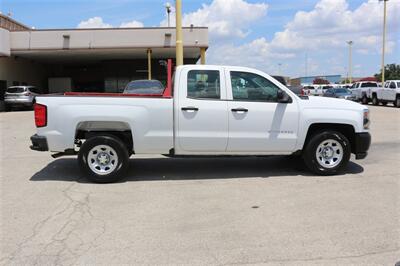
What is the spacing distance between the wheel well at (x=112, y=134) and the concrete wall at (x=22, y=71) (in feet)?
89.3

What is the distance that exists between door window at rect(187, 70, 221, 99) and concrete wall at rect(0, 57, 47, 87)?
92.2 feet

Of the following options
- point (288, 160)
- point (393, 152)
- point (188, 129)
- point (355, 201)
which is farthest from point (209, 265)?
point (393, 152)

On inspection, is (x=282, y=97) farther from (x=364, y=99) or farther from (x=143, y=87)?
(x=364, y=99)

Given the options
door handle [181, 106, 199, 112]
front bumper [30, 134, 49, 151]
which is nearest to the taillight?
front bumper [30, 134, 49, 151]

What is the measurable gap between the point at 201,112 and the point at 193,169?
1522 millimetres

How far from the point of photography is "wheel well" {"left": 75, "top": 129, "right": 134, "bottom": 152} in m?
7.62

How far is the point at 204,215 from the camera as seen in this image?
5.70 meters

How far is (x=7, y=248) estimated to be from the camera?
4688 mm

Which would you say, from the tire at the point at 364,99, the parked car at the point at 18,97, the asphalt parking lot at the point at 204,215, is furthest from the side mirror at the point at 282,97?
the tire at the point at 364,99

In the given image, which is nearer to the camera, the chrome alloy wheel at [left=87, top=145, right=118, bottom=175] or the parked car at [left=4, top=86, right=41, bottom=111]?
the chrome alloy wheel at [left=87, top=145, right=118, bottom=175]

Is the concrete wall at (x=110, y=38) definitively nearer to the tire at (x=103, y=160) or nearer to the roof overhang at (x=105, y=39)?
the roof overhang at (x=105, y=39)

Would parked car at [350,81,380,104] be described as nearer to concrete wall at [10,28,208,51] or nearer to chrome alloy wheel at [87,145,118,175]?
concrete wall at [10,28,208,51]

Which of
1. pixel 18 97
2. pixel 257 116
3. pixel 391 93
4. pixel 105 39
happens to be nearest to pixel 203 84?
pixel 257 116

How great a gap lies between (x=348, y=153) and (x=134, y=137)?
3.75 metres
